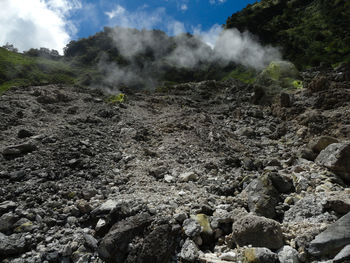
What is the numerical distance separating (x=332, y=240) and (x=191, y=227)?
2310mm

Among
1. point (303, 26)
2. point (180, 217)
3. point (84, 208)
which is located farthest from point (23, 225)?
point (303, 26)

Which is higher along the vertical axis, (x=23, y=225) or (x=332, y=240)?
(x=332, y=240)

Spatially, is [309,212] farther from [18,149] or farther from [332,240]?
[18,149]

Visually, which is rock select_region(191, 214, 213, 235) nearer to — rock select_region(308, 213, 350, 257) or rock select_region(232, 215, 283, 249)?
rock select_region(232, 215, 283, 249)

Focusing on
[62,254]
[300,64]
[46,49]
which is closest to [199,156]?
[62,254]

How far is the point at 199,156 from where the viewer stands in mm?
9109

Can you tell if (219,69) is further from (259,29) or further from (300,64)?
(300,64)

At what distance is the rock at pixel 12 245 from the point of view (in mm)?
4242

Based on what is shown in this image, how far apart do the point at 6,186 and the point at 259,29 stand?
2147 inches

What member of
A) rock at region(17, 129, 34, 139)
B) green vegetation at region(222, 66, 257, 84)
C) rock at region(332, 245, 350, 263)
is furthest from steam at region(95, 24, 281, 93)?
rock at region(332, 245, 350, 263)

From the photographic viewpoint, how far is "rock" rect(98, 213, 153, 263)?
407 centimetres

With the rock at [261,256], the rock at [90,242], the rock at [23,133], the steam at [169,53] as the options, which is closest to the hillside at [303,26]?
the steam at [169,53]

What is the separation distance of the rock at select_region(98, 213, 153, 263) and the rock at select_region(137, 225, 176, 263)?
327 millimetres

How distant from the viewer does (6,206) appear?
5402 mm
